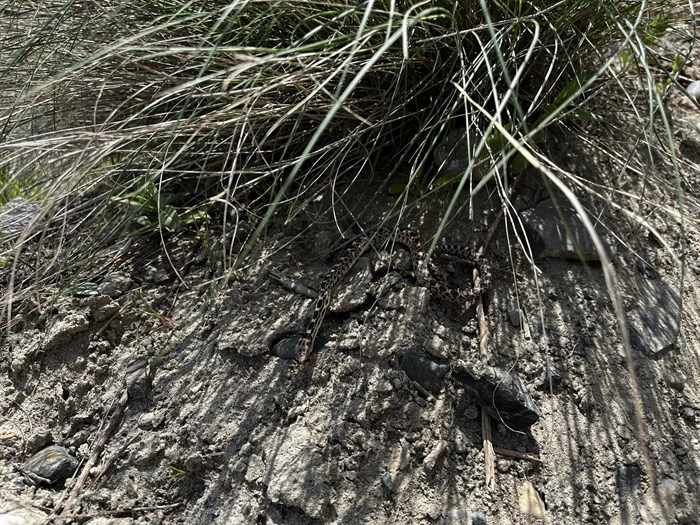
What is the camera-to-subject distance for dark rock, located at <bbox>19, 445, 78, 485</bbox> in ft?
8.84

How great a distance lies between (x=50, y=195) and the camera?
8.16 ft

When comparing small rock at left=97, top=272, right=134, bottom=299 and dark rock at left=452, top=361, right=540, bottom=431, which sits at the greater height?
small rock at left=97, top=272, right=134, bottom=299

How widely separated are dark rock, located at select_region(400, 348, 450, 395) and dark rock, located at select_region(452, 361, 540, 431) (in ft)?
0.40

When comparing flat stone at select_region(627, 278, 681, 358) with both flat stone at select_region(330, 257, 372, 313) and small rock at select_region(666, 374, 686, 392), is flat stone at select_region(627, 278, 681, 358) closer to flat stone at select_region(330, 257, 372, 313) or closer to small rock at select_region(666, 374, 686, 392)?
small rock at select_region(666, 374, 686, 392)

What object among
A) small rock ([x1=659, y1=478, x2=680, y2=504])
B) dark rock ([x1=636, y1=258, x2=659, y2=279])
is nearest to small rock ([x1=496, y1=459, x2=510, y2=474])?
small rock ([x1=659, y1=478, x2=680, y2=504])

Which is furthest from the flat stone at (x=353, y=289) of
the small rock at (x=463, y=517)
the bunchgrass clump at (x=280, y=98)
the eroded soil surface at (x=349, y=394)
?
the small rock at (x=463, y=517)

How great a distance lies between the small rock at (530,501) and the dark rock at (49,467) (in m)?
1.86

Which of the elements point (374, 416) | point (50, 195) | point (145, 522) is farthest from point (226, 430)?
point (50, 195)

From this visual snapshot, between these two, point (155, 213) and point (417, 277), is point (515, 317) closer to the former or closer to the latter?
point (417, 277)

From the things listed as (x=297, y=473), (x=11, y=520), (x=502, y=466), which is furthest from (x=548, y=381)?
(x=11, y=520)

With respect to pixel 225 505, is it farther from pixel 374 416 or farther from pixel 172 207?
pixel 172 207

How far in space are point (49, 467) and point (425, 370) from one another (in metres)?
1.65

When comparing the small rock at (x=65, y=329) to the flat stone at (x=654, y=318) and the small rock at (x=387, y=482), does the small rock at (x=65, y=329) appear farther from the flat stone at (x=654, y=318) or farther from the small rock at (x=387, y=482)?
the flat stone at (x=654, y=318)

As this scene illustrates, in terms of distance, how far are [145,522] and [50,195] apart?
52.7 inches
